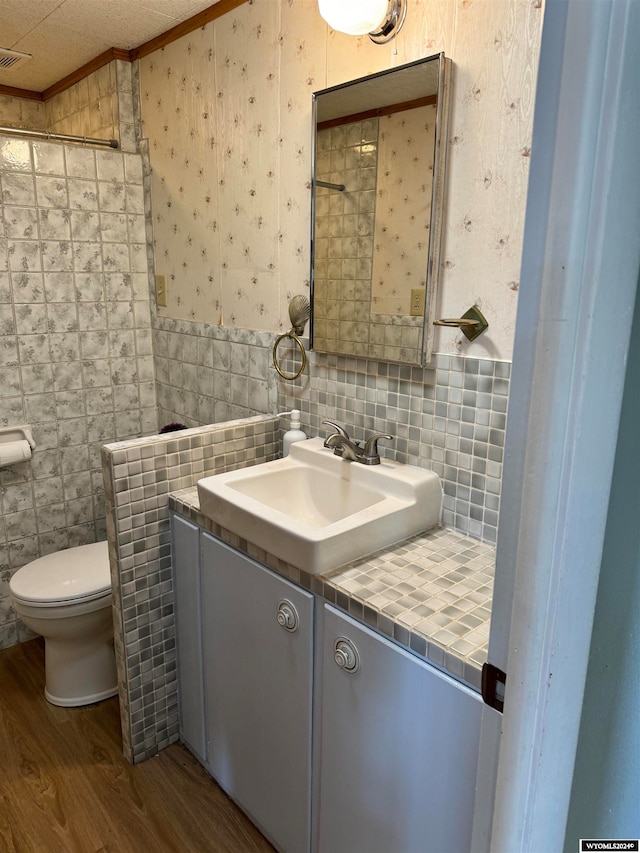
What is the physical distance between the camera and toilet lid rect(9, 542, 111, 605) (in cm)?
195

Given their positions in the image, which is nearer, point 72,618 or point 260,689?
point 260,689

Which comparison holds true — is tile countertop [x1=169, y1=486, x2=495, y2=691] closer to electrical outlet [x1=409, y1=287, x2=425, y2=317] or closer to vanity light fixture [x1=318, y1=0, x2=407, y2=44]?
electrical outlet [x1=409, y1=287, x2=425, y2=317]

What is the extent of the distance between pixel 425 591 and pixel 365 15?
1.37 meters

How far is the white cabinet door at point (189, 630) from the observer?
1717 mm

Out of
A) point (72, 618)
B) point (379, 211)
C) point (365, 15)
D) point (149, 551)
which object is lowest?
point (72, 618)

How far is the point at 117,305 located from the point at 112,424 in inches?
20.6

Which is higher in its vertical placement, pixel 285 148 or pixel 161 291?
pixel 285 148

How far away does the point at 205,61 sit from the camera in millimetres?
2115

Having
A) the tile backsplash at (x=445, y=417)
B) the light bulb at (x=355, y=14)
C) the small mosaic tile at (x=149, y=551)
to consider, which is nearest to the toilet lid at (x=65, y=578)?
the small mosaic tile at (x=149, y=551)

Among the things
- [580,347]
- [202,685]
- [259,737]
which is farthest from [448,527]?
[580,347]

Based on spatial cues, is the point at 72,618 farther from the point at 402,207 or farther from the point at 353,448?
the point at 402,207

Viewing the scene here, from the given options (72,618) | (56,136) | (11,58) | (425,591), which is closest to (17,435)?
(72,618)

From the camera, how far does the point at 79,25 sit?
7.19 feet

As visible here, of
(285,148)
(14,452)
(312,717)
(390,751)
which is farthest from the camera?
(14,452)
